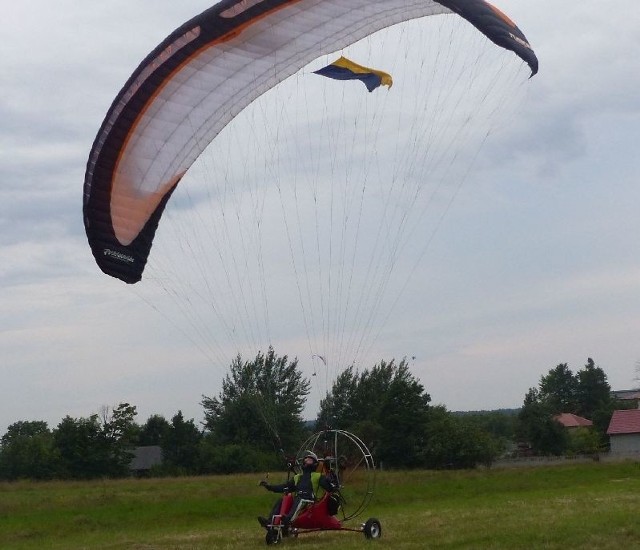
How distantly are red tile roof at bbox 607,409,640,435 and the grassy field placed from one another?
32455mm

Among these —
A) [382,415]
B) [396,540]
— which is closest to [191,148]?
[396,540]

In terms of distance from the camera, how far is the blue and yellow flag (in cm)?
1381

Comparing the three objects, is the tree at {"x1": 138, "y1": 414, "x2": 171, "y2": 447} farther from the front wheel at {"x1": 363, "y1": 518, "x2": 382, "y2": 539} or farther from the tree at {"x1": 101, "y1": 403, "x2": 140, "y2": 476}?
the front wheel at {"x1": 363, "y1": 518, "x2": 382, "y2": 539}

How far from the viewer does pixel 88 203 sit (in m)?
13.6

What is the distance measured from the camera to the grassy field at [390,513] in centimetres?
1236

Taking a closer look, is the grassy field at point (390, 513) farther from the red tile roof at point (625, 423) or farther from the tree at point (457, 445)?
the red tile roof at point (625, 423)

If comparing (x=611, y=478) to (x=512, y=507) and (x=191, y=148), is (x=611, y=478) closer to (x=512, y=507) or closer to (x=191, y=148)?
(x=512, y=507)

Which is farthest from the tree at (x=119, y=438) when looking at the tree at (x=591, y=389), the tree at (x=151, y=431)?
the tree at (x=591, y=389)

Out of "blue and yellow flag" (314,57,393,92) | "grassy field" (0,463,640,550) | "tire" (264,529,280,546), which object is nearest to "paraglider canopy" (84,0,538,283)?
"blue and yellow flag" (314,57,393,92)

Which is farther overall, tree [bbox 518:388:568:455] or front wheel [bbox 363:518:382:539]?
tree [bbox 518:388:568:455]

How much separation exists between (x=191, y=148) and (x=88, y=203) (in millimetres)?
1770

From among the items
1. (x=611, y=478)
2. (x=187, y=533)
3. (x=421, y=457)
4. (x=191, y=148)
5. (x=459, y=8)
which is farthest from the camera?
(x=421, y=457)

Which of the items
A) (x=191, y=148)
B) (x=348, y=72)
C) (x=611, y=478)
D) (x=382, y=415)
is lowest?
(x=611, y=478)

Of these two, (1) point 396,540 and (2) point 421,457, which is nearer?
(1) point 396,540
